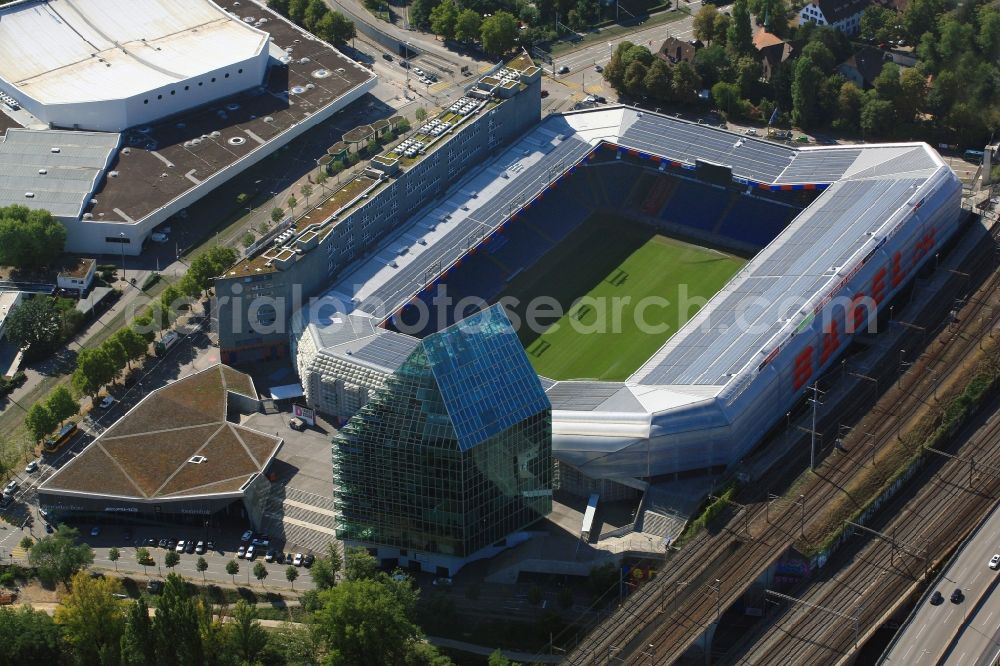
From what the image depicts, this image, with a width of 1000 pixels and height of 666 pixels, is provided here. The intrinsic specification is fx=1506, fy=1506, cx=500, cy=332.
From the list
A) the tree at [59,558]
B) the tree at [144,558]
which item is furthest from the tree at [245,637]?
the tree at [59,558]

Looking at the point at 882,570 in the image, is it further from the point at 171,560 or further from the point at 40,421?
the point at 40,421

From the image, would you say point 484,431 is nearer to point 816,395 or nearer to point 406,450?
point 406,450

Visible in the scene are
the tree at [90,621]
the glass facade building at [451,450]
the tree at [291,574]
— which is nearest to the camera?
the tree at [90,621]

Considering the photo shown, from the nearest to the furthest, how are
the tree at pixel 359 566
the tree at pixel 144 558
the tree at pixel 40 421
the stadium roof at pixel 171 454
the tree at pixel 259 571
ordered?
the tree at pixel 359 566
the tree at pixel 259 571
the tree at pixel 144 558
the stadium roof at pixel 171 454
the tree at pixel 40 421

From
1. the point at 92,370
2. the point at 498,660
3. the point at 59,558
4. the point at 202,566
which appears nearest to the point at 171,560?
the point at 202,566

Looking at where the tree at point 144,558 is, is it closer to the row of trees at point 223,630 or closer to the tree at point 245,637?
the row of trees at point 223,630

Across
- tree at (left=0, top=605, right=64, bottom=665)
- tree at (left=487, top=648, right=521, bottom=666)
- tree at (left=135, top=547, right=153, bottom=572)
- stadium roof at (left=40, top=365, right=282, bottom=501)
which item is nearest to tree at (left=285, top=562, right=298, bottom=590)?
stadium roof at (left=40, top=365, right=282, bottom=501)
